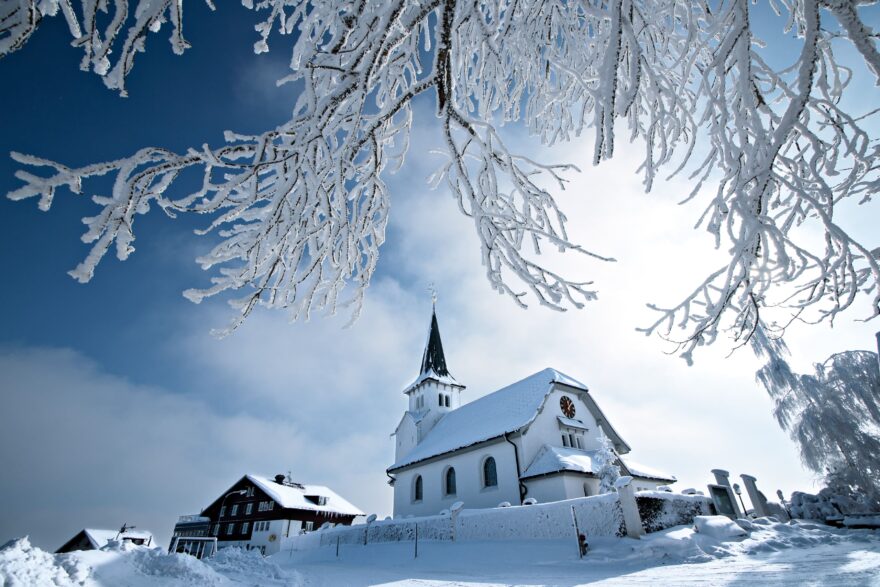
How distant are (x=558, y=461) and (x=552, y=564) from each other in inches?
280

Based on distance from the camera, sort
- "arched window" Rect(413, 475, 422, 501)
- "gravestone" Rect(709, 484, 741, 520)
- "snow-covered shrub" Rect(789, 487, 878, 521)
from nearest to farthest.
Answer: "snow-covered shrub" Rect(789, 487, 878, 521) < "gravestone" Rect(709, 484, 741, 520) < "arched window" Rect(413, 475, 422, 501)

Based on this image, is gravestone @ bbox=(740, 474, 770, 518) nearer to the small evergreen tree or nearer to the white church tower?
the small evergreen tree

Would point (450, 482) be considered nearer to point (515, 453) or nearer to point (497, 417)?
point (497, 417)

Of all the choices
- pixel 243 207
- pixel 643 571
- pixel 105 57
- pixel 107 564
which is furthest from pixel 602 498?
pixel 105 57

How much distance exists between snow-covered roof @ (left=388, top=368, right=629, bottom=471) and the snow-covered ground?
22.1ft

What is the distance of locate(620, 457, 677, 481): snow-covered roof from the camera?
57.3 feet

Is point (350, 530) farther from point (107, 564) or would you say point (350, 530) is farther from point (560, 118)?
point (560, 118)

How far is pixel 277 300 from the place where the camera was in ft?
9.39

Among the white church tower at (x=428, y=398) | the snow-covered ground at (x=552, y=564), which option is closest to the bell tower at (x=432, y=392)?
the white church tower at (x=428, y=398)

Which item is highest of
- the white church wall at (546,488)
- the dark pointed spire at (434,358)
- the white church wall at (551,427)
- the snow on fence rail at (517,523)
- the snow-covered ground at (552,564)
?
the dark pointed spire at (434,358)

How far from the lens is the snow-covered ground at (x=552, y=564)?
4.02m

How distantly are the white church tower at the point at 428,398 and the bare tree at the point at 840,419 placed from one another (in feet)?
61.9

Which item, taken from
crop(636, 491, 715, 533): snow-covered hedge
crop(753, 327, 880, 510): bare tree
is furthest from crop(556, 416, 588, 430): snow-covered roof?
crop(753, 327, 880, 510): bare tree

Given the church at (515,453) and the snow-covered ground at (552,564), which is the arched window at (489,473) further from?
the snow-covered ground at (552,564)
